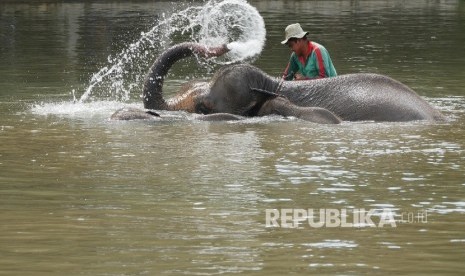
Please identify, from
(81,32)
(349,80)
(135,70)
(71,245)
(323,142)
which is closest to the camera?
(71,245)

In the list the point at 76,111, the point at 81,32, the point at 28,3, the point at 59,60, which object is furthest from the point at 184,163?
the point at 28,3

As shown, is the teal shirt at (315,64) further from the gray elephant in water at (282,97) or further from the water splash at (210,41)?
the water splash at (210,41)

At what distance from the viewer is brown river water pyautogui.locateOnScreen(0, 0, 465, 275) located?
29.1ft

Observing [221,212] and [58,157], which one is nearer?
[221,212]

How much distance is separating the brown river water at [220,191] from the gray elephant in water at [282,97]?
28 cm

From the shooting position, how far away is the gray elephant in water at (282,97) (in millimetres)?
15641

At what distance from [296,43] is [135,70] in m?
8.33

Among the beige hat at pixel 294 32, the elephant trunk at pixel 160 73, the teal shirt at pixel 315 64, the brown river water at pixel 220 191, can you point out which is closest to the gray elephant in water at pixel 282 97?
the elephant trunk at pixel 160 73

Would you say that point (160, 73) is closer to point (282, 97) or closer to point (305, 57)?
point (282, 97)

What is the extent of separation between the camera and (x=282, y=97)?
16266 mm

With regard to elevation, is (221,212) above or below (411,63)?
above

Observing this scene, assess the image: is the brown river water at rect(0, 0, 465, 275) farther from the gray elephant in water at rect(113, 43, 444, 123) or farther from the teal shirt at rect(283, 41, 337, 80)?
the teal shirt at rect(283, 41, 337, 80)

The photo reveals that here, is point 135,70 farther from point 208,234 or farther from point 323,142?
point 208,234

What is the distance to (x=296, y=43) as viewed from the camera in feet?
54.8
